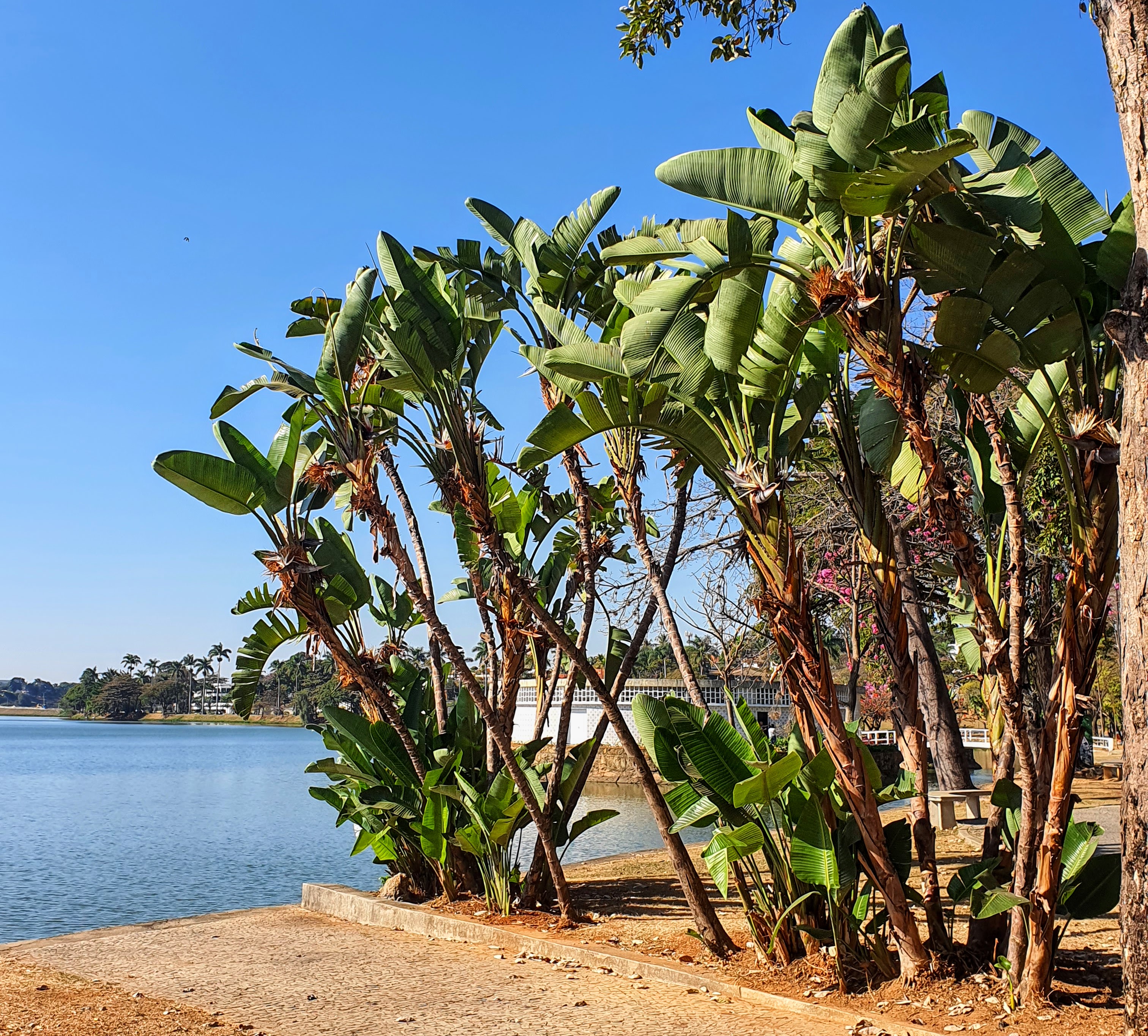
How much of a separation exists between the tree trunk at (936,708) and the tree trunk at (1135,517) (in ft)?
17.1

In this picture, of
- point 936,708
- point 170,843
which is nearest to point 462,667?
point 936,708

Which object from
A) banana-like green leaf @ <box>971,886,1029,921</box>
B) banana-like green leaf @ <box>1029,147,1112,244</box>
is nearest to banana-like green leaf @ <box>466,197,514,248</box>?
banana-like green leaf @ <box>1029,147,1112,244</box>

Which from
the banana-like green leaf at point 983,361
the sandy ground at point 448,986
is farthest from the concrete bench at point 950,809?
the banana-like green leaf at point 983,361

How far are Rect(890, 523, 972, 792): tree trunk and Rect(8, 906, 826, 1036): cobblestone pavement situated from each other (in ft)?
16.3

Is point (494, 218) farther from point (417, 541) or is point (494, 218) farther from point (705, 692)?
point (705, 692)

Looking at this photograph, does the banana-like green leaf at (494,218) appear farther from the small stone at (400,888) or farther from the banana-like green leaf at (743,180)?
the small stone at (400,888)

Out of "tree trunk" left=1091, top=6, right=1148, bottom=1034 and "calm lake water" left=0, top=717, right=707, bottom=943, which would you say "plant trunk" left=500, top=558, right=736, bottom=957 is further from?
"calm lake water" left=0, top=717, right=707, bottom=943

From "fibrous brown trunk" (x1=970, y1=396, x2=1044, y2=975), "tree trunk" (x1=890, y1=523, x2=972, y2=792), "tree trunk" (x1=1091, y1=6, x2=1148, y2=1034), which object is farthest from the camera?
"tree trunk" (x1=890, y1=523, x2=972, y2=792)

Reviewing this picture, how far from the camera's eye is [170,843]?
728 inches

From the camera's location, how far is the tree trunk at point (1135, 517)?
11.8ft

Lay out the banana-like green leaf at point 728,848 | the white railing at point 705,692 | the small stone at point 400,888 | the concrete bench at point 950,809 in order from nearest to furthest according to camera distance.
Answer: the banana-like green leaf at point 728,848 → the small stone at point 400,888 → the concrete bench at point 950,809 → the white railing at point 705,692

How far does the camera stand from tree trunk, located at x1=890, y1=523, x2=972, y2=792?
31.8 feet

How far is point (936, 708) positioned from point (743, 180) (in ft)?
26.3

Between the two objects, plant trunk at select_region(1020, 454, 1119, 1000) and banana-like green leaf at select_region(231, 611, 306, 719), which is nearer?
plant trunk at select_region(1020, 454, 1119, 1000)
